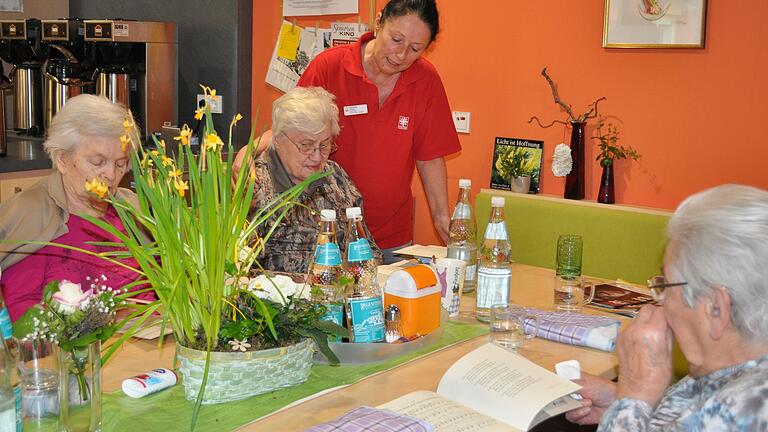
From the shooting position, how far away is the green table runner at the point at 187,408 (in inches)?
60.4

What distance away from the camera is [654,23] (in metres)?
3.48

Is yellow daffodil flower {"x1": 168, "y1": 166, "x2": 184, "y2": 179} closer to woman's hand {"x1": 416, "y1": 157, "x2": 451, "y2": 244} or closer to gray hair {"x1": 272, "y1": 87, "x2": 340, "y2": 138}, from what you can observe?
gray hair {"x1": 272, "y1": 87, "x2": 340, "y2": 138}

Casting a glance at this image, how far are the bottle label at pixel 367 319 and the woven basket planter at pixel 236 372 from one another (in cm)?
26

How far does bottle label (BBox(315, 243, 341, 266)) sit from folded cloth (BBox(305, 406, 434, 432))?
0.60 m

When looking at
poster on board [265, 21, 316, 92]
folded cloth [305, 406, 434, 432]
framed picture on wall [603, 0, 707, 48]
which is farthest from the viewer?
poster on board [265, 21, 316, 92]

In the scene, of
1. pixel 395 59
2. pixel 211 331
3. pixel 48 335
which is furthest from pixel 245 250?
pixel 395 59

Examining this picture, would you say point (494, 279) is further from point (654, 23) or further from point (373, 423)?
point (654, 23)

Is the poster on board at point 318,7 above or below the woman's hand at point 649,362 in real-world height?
above

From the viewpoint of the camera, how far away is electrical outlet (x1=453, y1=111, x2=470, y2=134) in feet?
13.5

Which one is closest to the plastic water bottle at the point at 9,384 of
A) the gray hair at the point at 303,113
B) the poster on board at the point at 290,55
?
the gray hair at the point at 303,113

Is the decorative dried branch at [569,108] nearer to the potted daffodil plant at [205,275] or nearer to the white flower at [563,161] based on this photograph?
the white flower at [563,161]

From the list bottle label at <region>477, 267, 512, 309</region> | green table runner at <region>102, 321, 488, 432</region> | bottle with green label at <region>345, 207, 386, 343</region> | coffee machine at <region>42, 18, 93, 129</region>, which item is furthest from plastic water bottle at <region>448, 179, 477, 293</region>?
coffee machine at <region>42, 18, 93, 129</region>

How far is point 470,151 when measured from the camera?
411 cm

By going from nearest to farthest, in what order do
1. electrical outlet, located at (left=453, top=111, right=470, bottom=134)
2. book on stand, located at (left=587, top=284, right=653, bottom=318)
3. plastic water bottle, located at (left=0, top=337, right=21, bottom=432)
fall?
1. plastic water bottle, located at (left=0, top=337, right=21, bottom=432)
2. book on stand, located at (left=587, top=284, right=653, bottom=318)
3. electrical outlet, located at (left=453, top=111, right=470, bottom=134)
